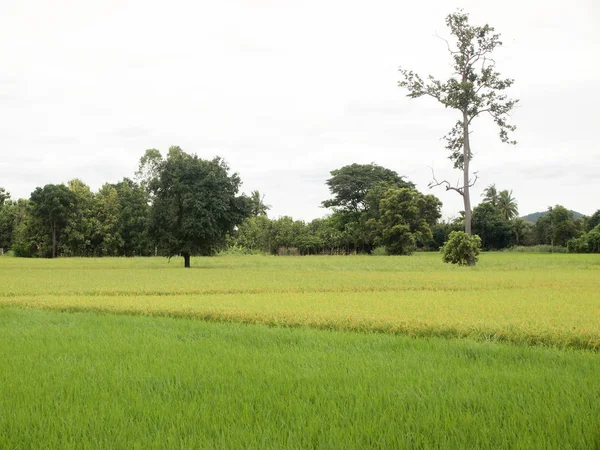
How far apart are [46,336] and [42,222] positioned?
61382 millimetres

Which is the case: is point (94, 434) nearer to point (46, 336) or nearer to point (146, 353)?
point (146, 353)

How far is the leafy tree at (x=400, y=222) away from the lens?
5641 centimetres

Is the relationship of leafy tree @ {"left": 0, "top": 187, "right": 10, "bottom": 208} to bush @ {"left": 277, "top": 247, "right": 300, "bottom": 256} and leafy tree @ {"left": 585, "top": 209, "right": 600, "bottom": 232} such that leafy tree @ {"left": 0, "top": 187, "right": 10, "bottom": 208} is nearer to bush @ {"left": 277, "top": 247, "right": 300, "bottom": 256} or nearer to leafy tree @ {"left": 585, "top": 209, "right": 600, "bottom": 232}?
bush @ {"left": 277, "top": 247, "right": 300, "bottom": 256}

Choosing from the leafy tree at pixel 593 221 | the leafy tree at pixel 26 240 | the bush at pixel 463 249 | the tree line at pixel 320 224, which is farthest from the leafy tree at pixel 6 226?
the leafy tree at pixel 593 221

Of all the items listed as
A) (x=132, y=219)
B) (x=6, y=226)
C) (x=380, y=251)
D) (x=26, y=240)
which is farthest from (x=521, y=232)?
(x=6, y=226)

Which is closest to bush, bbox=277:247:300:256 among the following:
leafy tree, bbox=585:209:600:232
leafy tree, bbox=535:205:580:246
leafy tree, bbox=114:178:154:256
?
leafy tree, bbox=114:178:154:256

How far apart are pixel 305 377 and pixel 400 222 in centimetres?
5205

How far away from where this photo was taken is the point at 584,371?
6.14 metres

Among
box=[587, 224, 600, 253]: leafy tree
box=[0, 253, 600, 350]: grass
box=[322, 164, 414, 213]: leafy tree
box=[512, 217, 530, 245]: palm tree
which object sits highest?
box=[322, 164, 414, 213]: leafy tree

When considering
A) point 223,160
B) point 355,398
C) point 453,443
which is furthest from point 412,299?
point 223,160

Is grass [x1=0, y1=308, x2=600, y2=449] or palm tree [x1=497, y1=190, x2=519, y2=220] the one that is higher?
palm tree [x1=497, y1=190, x2=519, y2=220]

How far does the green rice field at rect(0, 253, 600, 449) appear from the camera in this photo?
4.09m

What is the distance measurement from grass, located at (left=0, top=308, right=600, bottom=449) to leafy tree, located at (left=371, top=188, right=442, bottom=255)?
160ft

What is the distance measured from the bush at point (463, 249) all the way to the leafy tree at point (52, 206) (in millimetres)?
46648
